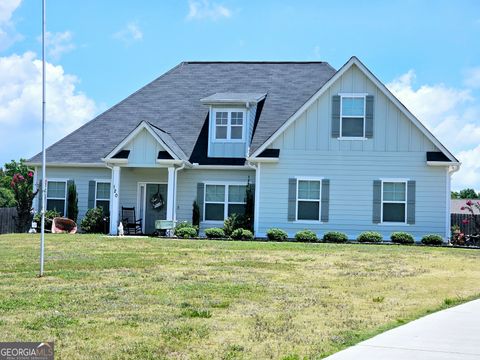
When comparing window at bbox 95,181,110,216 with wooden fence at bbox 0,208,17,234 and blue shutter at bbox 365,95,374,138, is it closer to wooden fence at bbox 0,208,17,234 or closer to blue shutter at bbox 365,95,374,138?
wooden fence at bbox 0,208,17,234

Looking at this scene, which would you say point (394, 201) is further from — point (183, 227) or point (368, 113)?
point (183, 227)

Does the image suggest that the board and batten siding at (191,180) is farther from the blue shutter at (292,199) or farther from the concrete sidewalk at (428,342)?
the concrete sidewalk at (428,342)

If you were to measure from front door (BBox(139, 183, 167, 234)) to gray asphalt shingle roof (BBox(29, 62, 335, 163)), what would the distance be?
2.10m

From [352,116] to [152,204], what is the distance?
9.25m

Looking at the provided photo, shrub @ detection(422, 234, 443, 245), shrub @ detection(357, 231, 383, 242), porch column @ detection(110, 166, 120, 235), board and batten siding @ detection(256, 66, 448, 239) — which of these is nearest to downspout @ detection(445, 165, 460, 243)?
board and batten siding @ detection(256, 66, 448, 239)

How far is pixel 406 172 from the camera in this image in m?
24.7

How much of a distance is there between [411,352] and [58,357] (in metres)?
3.90

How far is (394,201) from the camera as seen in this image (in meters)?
24.9

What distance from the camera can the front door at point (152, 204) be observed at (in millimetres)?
27406

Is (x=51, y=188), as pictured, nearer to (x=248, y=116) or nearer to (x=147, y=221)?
(x=147, y=221)

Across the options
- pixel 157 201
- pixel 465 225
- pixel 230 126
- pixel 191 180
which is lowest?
→ pixel 465 225

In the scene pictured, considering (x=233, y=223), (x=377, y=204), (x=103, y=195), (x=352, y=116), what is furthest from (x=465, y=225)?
(x=103, y=195)

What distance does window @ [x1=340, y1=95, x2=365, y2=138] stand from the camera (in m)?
25.0

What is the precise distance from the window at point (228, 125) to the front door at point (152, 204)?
3.34 meters
